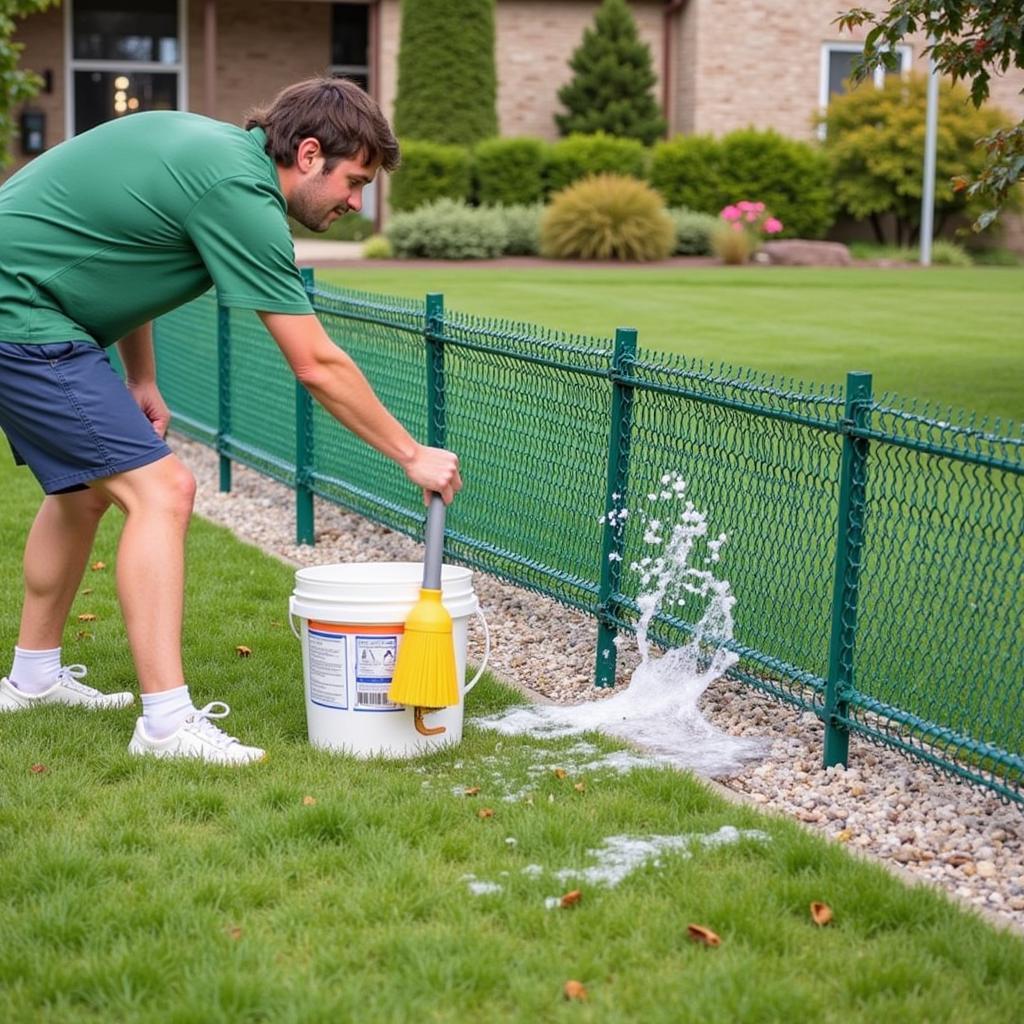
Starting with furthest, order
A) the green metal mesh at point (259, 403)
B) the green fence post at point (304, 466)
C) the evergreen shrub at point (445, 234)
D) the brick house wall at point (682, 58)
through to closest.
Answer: the brick house wall at point (682, 58), the evergreen shrub at point (445, 234), the green metal mesh at point (259, 403), the green fence post at point (304, 466)

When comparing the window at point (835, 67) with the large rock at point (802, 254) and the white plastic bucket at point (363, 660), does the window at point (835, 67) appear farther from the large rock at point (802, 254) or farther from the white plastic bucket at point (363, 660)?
the white plastic bucket at point (363, 660)

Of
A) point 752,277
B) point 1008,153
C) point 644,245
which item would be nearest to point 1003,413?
point 1008,153

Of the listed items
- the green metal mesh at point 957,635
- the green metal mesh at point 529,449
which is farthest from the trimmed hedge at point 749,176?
the green metal mesh at point 957,635

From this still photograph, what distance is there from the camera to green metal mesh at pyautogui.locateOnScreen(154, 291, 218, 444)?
31.7ft

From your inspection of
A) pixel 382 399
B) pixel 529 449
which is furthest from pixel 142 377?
pixel 382 399

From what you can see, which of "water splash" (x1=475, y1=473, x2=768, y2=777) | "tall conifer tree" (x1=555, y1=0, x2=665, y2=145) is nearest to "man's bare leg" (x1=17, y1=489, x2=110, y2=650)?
"water splash" (x1=475, y1=473, x2=768, y2=777)

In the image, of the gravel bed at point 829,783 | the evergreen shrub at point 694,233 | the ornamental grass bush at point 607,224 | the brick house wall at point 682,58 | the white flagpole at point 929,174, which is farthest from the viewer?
the brick house wall at point 682,58

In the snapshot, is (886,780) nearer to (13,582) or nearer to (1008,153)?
(13,582)

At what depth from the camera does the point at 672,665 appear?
16.9ft

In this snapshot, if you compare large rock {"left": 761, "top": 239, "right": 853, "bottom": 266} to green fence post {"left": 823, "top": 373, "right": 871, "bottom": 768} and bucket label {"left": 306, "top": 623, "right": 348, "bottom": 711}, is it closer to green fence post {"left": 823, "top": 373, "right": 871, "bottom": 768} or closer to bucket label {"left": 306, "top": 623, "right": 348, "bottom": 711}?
green fence post {"left": 823, "top": 373, "right": 871, "bottom": 768}

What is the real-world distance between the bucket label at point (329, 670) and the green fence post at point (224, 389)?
4.99m

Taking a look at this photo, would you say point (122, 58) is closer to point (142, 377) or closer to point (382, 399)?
point (382, 399)

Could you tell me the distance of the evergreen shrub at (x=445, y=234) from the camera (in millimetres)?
22250

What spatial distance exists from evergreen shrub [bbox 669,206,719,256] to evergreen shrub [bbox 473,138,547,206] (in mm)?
2544
